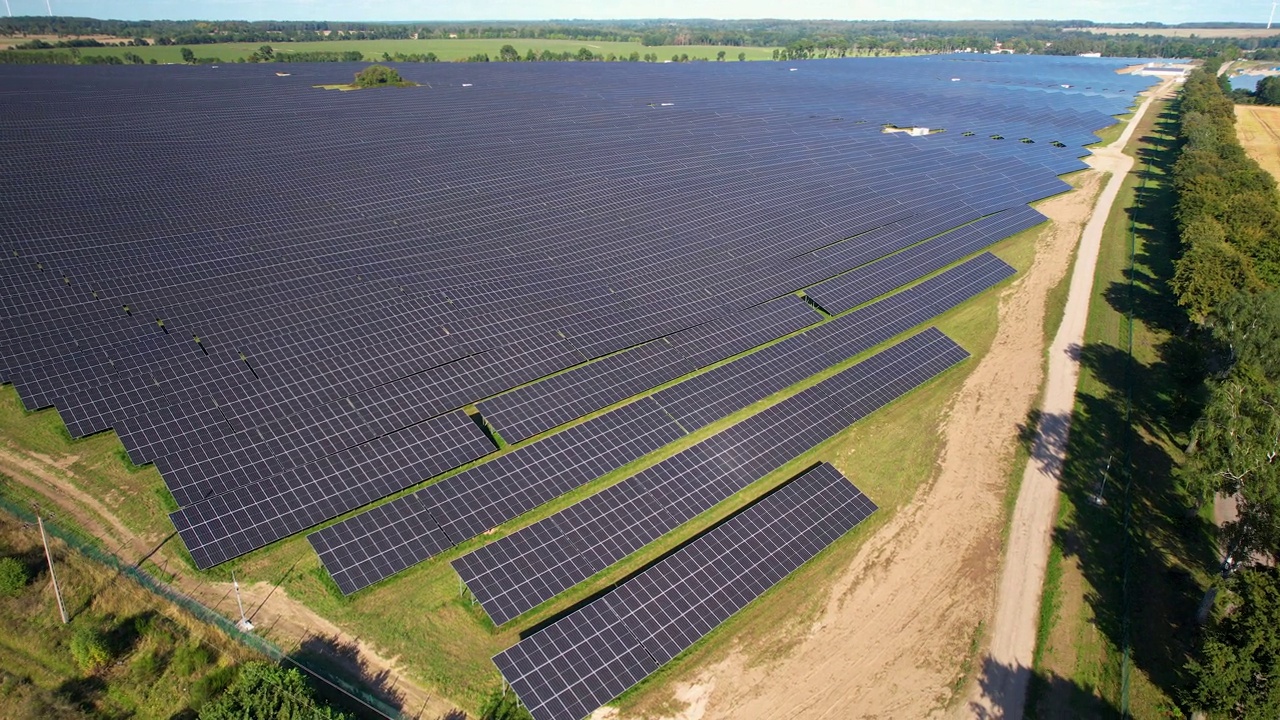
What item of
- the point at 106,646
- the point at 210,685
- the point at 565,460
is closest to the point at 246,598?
the point at 210,685

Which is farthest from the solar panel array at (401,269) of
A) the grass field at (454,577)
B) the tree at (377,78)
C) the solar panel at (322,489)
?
the tree at (377,78)

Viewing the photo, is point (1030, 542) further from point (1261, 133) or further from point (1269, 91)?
point (1269, 91)

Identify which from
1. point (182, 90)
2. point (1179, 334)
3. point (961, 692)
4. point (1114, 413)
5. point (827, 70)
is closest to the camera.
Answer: point (961, 692)

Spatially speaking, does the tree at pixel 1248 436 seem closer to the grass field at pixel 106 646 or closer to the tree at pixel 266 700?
the tree at pixel 266 700

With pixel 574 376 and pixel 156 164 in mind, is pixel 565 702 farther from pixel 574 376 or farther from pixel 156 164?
pixel 156 164

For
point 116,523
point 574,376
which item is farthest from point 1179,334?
point 116,523

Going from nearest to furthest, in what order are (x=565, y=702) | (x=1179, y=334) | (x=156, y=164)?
(x=565, y=702) < (x=1179, y=334) < (x=156, y=164)

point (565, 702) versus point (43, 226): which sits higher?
point (43, 226)
